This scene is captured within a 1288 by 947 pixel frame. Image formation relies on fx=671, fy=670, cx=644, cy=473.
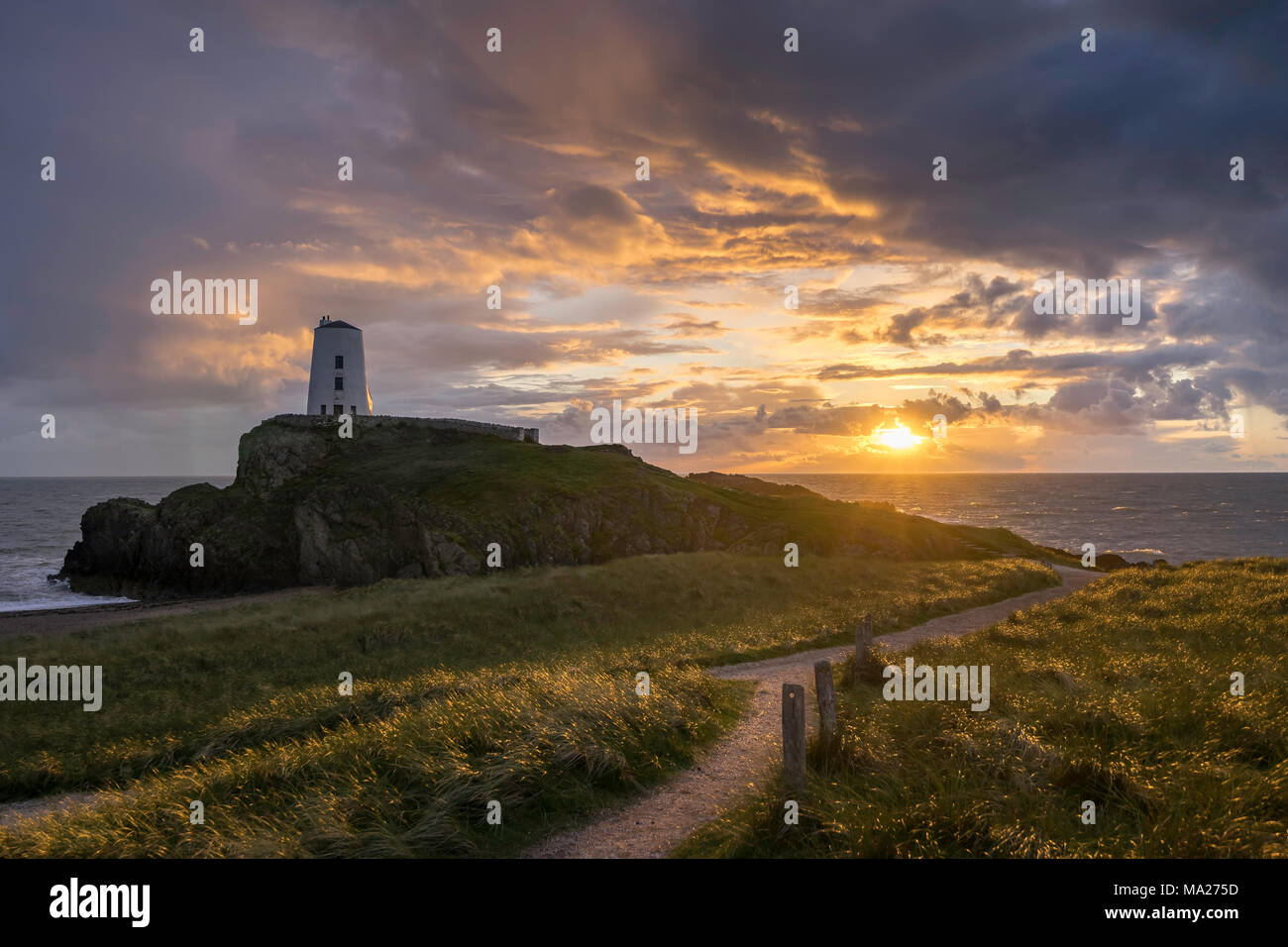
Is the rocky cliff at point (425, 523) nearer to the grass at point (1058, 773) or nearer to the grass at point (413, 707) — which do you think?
the grass at point (413, 707)

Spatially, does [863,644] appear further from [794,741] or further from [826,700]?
[794,741]

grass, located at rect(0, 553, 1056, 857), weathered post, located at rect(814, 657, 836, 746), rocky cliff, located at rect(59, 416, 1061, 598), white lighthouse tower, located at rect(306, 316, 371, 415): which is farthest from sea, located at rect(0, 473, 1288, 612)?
weathered post, located at rect(814, 657, 836, 746)

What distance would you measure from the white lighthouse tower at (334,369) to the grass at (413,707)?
4343cm

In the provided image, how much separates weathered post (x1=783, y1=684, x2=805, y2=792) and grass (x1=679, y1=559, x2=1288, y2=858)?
0.85 feet

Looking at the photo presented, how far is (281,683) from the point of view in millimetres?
24062

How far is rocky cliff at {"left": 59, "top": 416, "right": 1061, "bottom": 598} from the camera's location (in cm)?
5216

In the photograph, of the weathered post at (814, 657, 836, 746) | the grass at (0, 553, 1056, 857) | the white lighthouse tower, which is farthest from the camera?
the white lighthouse tower

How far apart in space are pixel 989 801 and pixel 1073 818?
1.01 metres

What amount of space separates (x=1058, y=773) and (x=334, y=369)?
83853 millimetres

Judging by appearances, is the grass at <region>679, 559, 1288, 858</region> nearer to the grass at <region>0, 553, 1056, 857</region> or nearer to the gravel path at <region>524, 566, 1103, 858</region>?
the gravel path at <region>524, 566, 1103, 858</region>

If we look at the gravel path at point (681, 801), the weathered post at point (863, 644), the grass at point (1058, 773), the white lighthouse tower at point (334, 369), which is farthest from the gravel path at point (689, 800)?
the white lighthouse tower at point (334, 369)
